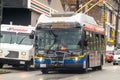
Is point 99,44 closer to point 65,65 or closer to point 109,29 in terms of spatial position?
point 65,65

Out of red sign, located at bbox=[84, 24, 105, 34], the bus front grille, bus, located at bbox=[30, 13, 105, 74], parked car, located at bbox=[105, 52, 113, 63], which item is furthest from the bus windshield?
parked car, located at bbox=[105, 52, 113, 63]

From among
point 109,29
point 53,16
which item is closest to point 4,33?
point 53,16

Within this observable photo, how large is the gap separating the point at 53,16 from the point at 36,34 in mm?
1642

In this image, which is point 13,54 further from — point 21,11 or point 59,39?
point 21,11

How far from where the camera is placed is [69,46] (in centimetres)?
2378

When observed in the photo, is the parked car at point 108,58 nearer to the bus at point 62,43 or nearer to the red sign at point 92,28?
the red sign at point 92,28

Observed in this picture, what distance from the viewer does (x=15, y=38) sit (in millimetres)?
28422

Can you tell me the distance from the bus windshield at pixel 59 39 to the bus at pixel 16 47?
3.19 metres

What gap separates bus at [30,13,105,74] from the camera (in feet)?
77.7

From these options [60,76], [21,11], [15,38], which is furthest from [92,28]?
[21,11]

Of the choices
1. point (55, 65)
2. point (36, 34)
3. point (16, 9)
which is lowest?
point (55, 65)

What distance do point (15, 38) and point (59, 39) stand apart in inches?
205

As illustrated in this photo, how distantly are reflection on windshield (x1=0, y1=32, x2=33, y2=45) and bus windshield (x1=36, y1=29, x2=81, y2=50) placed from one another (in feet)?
13.1

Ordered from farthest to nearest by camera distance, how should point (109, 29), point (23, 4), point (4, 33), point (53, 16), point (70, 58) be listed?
point (109, 29) < point (23, 4) < point (4, 33) < point (53, 16) < point (70, 58)
